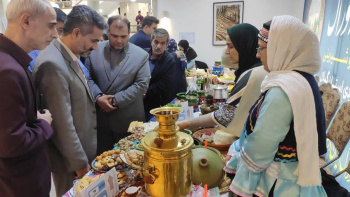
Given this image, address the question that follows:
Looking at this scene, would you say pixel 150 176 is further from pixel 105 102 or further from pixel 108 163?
pixel 105 102

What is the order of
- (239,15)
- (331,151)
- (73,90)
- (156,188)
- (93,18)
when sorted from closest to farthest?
(156,188)
(73,90)
(93,18)
(331,151)
(239,15)

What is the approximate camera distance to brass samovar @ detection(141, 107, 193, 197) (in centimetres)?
86

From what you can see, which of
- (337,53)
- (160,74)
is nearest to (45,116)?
(160,74)

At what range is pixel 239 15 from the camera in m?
6.25

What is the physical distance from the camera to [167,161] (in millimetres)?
852

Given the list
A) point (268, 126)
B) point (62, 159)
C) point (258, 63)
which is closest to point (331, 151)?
point (258, 63)

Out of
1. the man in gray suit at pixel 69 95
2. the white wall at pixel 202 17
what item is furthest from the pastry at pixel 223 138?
the white wall at pixel 202 17

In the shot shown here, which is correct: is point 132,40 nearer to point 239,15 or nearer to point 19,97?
point 19,97

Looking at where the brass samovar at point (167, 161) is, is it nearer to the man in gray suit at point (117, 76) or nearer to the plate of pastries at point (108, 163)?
the plate of pastries at point (108, 163)

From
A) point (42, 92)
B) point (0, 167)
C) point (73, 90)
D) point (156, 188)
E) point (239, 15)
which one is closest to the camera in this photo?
point (156, 188)

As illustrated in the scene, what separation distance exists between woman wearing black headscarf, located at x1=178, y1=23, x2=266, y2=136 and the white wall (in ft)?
16.8

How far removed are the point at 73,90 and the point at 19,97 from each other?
1.36 ft

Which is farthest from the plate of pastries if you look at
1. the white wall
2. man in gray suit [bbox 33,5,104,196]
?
the white wall

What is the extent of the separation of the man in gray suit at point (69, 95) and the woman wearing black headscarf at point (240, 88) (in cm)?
62
